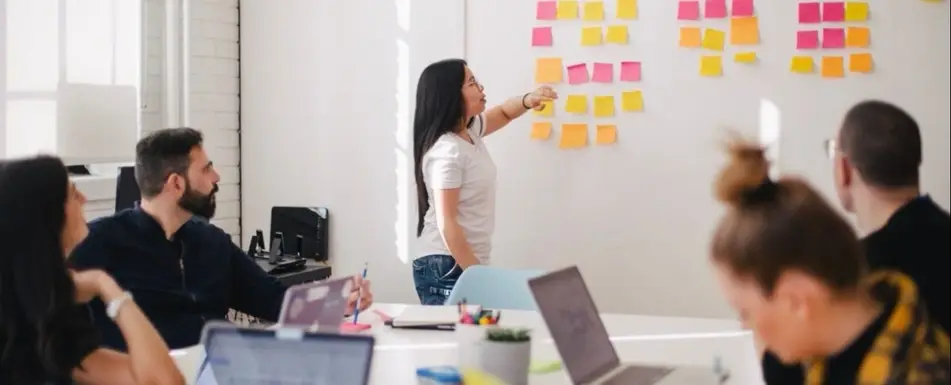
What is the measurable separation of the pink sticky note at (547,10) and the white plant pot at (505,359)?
214 cm

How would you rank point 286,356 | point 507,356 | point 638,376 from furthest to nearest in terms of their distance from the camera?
point 638,376, point 507,356, point 286,356

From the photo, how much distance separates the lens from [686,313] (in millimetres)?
3822

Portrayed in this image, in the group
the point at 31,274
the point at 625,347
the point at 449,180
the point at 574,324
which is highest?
the point at 449,180

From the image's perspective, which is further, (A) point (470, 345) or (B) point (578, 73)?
(B) point (578, 73)

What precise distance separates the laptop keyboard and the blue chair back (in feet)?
2.89

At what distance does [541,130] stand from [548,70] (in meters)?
0.23

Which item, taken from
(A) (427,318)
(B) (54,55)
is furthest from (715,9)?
(B) (54,55)

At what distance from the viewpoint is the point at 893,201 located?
1996mm

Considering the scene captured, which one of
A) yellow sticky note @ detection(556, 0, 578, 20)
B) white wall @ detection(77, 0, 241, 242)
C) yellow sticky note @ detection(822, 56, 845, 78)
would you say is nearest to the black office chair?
white wall @ detection(77, 0, 241, 242)

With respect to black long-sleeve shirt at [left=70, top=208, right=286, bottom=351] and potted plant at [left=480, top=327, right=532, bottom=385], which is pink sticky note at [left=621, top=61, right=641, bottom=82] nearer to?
black long-sleeve shirt at [left=70, top=208, right=286, bottom=351]

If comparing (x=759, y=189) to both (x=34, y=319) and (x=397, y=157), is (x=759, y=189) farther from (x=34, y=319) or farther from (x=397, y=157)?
(x=397, y=157)

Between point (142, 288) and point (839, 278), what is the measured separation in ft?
6.24

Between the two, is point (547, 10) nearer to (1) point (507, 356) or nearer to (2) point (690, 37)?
(2) point (690, 37)

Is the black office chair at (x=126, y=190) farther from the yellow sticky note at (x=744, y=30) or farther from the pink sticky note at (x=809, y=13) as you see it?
the pink sticky note at (x=809, y=13)
